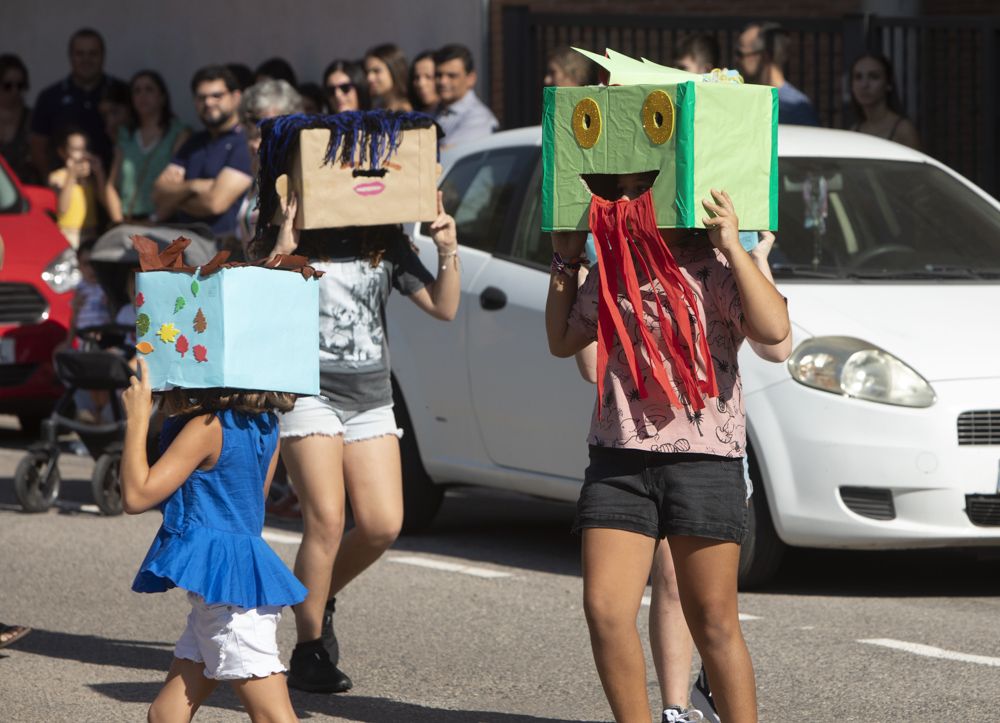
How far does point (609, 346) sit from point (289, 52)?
13.2 m

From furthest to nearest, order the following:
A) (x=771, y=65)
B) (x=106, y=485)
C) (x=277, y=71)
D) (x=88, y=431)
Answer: (x=277, y=71) < (x=771, y=65) < (x=88, y=431) < (x=106, y=485)

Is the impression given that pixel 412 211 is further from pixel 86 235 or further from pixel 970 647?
pixel 86 235

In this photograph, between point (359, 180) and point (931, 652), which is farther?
point (931, 652)

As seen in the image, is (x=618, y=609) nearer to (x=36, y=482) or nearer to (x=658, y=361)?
(x=658, y=361)

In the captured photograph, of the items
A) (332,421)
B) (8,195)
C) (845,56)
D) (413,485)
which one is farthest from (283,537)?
(845,56)

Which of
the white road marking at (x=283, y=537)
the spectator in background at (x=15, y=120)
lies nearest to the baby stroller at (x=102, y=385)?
the white road marking at (x=283, y=537)

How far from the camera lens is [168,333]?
475cm

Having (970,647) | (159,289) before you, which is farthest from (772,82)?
(159,289)

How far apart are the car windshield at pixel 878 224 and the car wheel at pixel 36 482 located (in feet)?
13.3

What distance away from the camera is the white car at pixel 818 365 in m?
7.24

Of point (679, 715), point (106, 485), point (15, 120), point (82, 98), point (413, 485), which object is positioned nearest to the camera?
point (679, 715)

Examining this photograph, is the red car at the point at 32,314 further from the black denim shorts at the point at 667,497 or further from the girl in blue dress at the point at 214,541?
the black denim shorts at the point at 667,497

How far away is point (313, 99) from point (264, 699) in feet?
33.1

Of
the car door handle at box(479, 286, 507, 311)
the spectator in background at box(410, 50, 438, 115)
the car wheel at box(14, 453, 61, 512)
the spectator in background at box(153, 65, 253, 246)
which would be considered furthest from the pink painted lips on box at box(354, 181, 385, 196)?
the spectator in background at box(410, 50, 438, 115)
